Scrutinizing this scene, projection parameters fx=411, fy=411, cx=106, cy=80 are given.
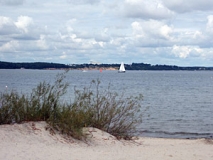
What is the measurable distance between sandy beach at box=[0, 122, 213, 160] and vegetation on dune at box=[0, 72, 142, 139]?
0.35 metres

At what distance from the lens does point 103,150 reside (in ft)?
36.8

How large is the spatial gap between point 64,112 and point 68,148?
1.55 metres

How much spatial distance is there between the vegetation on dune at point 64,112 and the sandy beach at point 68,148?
1.15 ft

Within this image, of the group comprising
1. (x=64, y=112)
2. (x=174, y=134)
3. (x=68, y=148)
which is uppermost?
(x=64, y=112)

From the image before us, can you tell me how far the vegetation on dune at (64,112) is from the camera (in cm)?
1191

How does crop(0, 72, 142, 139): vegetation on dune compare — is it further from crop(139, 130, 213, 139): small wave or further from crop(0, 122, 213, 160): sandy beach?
crop(139, 130, 213, 139): small wave

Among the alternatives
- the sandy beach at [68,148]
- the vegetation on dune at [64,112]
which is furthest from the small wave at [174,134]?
the sandy beach at [68,148]

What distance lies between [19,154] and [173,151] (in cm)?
487

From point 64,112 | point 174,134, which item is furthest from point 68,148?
point 174,134

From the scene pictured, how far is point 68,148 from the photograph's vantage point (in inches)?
429

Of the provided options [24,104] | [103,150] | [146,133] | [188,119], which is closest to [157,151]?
[103,150]

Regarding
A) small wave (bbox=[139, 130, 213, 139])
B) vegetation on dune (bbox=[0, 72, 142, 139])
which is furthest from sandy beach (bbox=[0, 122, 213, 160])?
small wave (bbox=[139, 130, 213, 139])

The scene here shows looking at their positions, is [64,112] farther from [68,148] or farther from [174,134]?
[174,134]

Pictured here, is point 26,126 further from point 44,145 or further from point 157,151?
point 157,151
